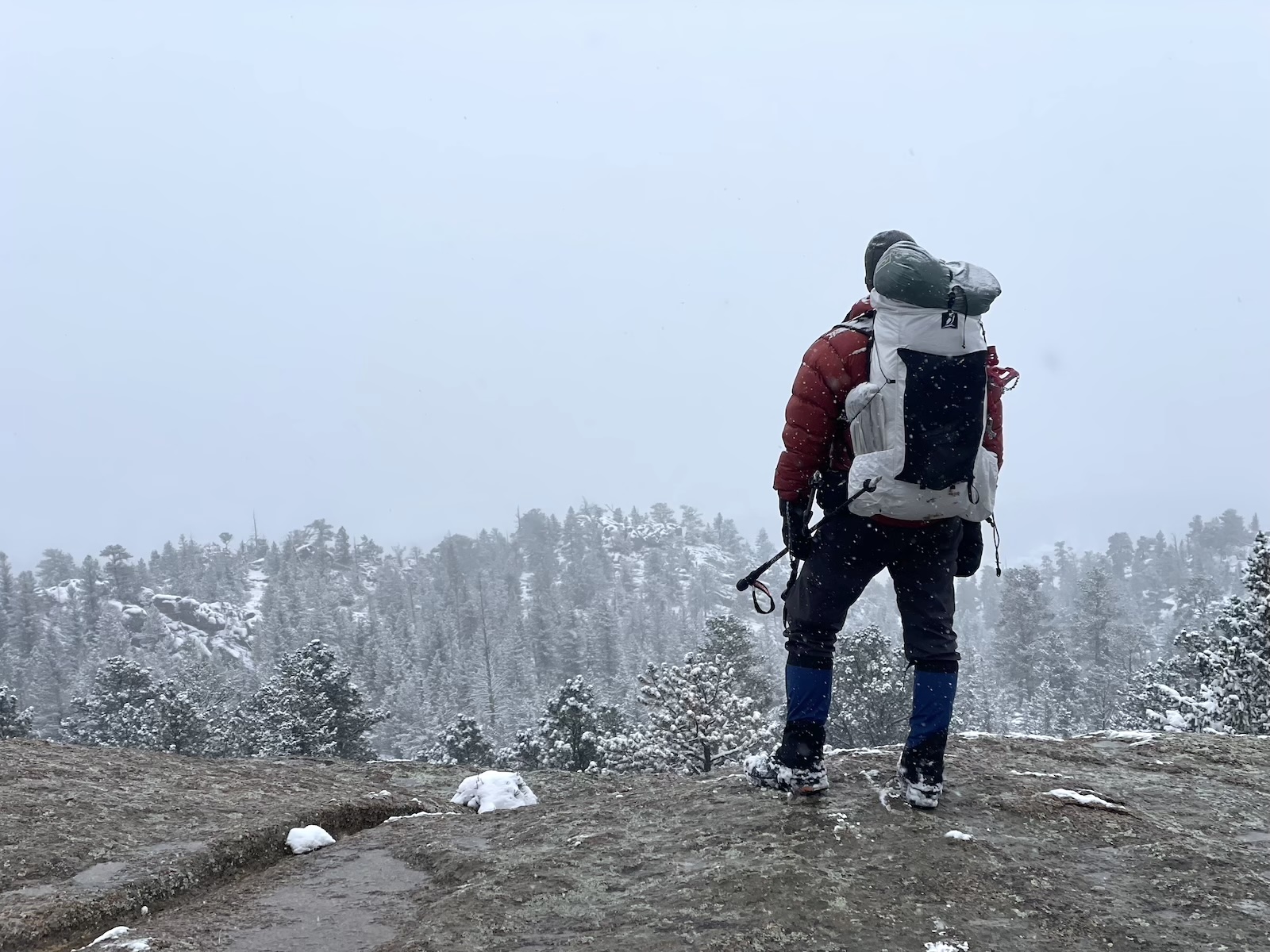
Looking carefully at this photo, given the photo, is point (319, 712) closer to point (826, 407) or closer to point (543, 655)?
point (826, 407)

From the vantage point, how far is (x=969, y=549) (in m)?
3.88

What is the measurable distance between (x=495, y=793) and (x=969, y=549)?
299 centimetres

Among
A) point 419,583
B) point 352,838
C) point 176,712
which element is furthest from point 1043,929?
point 419,583

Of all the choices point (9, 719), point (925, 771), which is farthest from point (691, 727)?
point (9, 719)

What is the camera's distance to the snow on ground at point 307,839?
153 inches

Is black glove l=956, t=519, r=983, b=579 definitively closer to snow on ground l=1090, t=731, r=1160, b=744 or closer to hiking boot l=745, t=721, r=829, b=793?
hiking boot l=745, t=721, r=829, b=793

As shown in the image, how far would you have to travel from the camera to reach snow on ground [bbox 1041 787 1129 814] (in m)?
3.54

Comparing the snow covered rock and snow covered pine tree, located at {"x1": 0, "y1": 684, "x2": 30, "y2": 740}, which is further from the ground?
the snow covered rock

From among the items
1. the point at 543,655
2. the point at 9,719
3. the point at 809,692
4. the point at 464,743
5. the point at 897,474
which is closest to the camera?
the point at 897,474

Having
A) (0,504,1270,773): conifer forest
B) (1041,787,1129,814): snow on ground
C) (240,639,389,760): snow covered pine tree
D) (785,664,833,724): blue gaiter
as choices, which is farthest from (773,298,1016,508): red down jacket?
(240,639,389,760): snow covered pine tree

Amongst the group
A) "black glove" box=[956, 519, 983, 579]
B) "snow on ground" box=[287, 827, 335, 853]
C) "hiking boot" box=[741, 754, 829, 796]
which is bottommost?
"snow on ground" box=[287, 827, 335, 853]

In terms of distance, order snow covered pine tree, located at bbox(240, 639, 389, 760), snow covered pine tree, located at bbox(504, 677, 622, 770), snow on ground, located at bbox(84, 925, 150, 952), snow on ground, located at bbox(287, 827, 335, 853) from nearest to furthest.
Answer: snow on ground, located at bbox(84, 925, 150, 952)
snow on ground, located at bbox(287, 827, 335, 853)
snow covered pine tree, located at bbox(504, 677, 622, 770)
snow covered pine tree, located at bbox(240, 639, 389, 760)

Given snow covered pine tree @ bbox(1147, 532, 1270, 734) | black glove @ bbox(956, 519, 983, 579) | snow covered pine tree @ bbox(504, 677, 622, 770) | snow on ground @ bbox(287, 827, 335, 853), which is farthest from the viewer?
snow covered pine tree @ bbox(504, 677, 622, 770)

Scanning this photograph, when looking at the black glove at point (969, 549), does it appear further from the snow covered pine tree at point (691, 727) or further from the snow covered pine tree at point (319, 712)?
the snow covered pine tree at point (319, 712)
